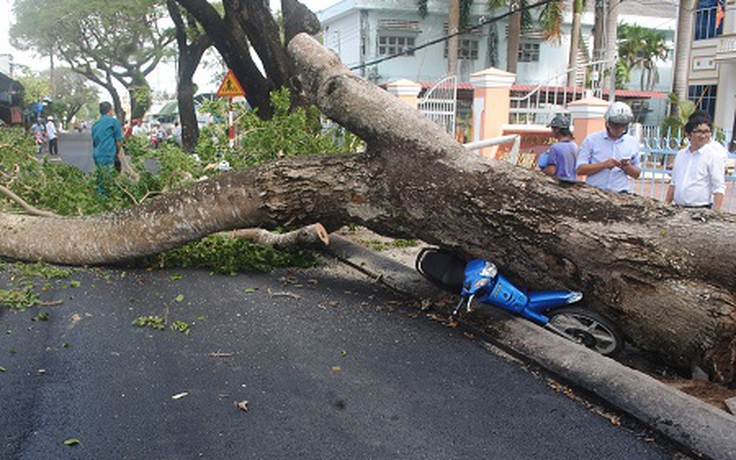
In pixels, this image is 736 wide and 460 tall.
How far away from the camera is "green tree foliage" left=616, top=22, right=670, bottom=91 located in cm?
3622

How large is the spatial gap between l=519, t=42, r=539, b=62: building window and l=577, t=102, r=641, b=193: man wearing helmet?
33.9m

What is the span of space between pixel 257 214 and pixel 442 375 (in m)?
2.72

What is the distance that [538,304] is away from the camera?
4992mm

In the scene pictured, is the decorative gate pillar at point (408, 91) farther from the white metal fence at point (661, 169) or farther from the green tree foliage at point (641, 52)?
the green tree foliage at point (641, 52)

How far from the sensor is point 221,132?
26.0 ft

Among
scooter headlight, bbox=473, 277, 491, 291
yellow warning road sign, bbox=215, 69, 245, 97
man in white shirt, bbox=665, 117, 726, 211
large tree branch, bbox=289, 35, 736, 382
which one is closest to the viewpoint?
large tree branch, bbox=289, 35, 736, 382

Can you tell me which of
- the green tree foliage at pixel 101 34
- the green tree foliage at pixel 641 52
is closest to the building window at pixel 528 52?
the green tree foliage at pixel 641 52

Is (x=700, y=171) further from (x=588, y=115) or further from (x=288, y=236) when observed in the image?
(x=588, y=115)

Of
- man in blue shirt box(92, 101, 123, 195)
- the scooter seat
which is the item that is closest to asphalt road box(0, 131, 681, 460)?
the scooter seat

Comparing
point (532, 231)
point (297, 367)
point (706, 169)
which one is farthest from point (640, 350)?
point (297, 367)

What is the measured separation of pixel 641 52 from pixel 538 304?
125 ft

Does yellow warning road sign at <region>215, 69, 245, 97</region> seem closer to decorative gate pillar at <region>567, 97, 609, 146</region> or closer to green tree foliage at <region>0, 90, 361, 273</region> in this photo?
green tree foliage at <region>0, 90, 361, 273</region>

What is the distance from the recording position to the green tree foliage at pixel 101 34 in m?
34.8

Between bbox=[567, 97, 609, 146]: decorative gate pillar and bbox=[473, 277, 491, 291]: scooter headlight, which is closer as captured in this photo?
bbox=[473, 277, 491, 291]: scooter headlight
